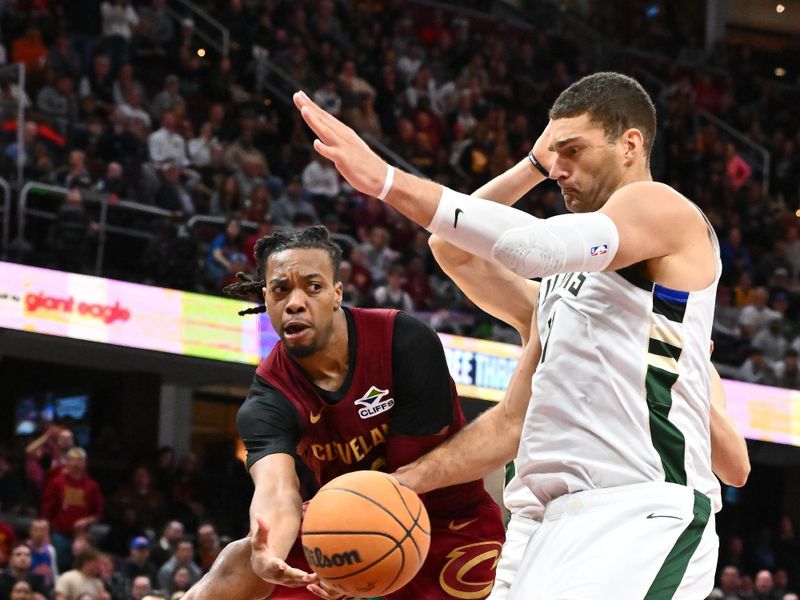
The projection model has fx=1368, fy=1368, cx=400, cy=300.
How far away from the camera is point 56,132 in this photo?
518 inches

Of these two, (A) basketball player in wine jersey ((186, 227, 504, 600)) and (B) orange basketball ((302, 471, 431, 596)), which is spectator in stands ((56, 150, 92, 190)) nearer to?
(A) basketball player in wine jersey ((186, 227, 504, 600))

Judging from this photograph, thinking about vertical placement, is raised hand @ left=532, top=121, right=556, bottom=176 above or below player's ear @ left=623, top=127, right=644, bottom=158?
above

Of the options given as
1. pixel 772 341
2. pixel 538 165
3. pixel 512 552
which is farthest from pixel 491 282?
pixel 772 341

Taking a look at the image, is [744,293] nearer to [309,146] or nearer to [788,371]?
[788,371]

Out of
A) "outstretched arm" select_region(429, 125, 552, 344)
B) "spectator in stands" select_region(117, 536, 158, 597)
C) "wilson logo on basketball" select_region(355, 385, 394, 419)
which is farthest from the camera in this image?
"spectator in stands" select_region(117, 536, 158, 597)

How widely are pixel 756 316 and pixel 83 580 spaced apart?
9.88m

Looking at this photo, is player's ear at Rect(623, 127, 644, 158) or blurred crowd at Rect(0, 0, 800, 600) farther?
blurred crowd at Rect(0, 0, 800, 600)

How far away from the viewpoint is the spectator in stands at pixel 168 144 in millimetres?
14234

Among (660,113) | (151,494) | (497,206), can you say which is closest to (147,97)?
(151,494)

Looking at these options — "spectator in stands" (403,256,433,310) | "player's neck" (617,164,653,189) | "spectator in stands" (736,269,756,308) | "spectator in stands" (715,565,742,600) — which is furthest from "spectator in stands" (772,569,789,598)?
"player's neck" (617,164,653,189)

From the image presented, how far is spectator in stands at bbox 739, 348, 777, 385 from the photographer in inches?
667

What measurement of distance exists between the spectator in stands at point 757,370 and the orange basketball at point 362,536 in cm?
1349

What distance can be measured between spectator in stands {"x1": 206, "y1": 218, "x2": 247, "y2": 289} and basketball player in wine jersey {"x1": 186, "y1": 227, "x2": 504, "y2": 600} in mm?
8393

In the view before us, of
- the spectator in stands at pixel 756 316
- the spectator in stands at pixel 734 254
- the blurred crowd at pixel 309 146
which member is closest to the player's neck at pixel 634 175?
the blurred crowd at pixel 309 146
